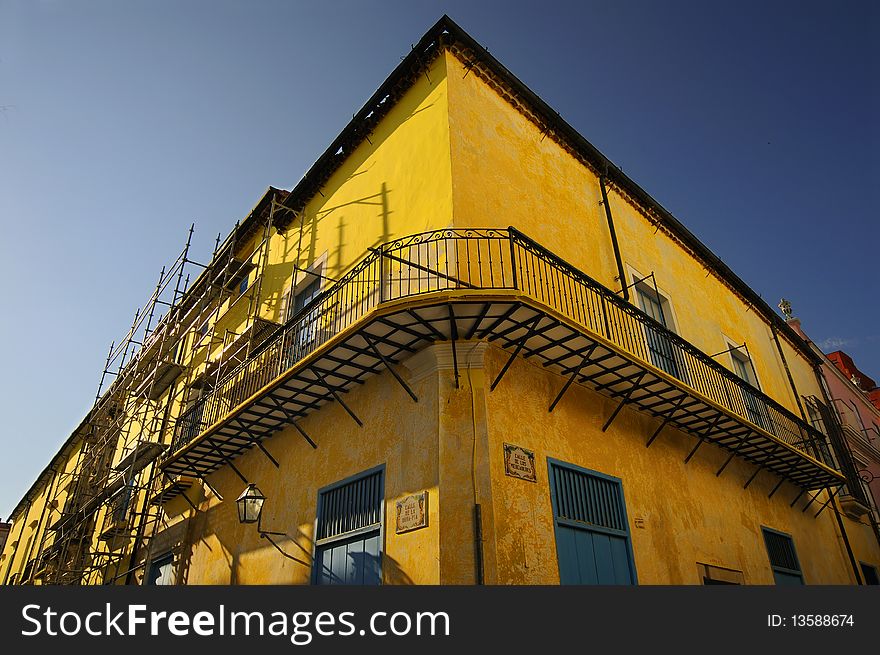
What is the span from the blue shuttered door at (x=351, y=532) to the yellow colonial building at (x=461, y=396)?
36 mm

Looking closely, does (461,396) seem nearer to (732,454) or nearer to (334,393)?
(334,393)

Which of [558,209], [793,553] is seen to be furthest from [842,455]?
[558,209]

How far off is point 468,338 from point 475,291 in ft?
2.90

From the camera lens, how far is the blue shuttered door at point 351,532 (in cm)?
696

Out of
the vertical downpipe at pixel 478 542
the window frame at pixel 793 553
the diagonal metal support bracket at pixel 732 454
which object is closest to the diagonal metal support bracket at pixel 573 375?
the vertical downpipe at pixel 478 542

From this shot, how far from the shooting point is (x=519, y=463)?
680 centimetres

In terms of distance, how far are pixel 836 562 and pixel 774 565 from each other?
378cm

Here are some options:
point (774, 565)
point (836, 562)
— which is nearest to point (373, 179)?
point (774, 565)

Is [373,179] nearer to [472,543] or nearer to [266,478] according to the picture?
[266,478]

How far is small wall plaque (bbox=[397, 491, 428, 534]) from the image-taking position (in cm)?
638

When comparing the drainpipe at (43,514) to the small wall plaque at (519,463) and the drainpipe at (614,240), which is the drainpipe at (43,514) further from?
the drainpipe at (614,240)

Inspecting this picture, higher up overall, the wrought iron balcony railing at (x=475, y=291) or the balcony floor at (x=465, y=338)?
the wrought iron balcony railing at (x=475, y=291)

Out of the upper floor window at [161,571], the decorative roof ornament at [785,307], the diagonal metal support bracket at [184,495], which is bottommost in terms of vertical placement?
the upper floor window at [161,571]

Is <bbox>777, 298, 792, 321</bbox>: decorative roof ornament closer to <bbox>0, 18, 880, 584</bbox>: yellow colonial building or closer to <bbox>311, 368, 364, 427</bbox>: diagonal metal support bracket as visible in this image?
<bbox>0, 18, 880, 584</bbox>: yellow colonial building
